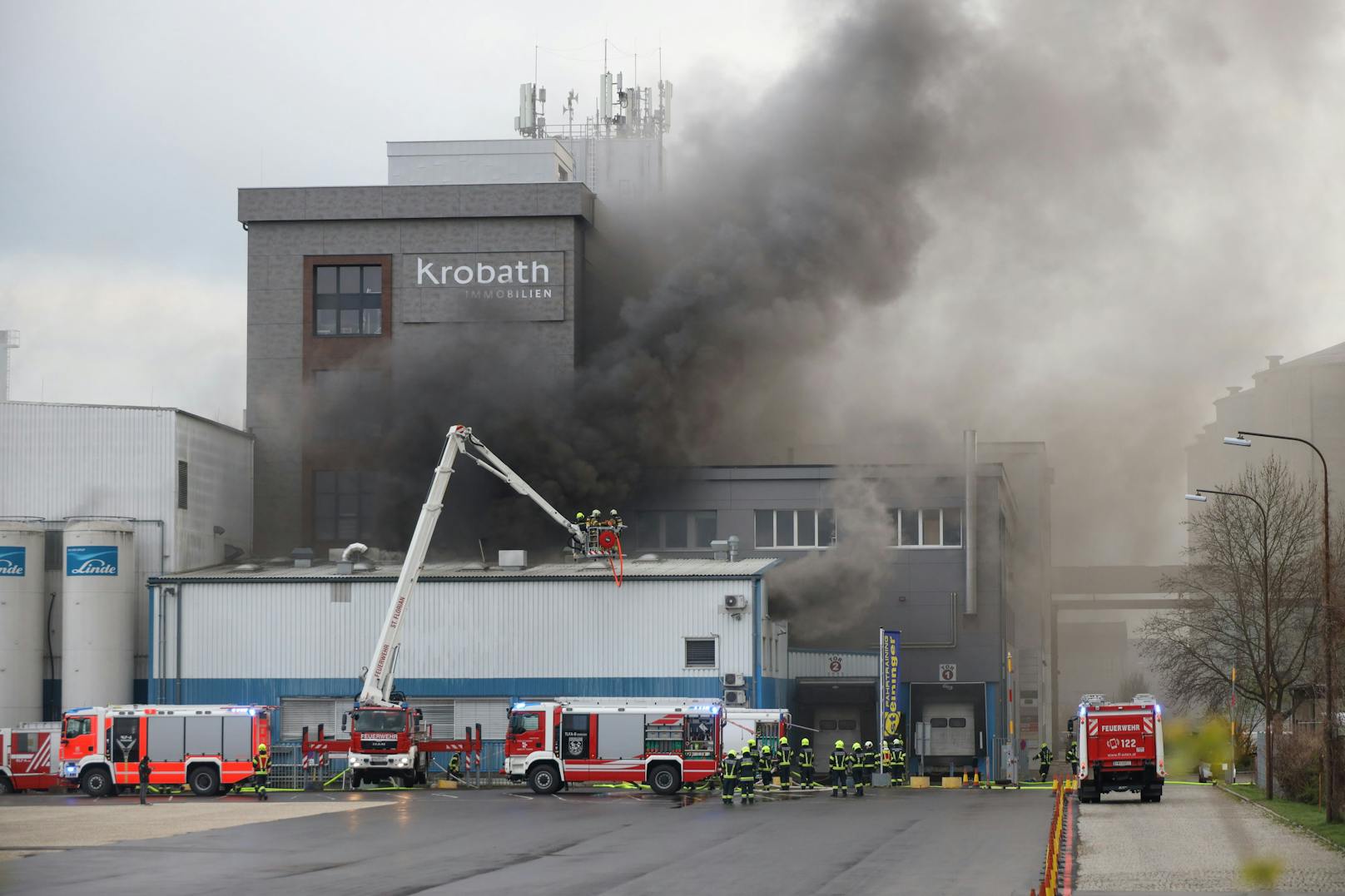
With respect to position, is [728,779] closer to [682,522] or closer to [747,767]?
[747,767]

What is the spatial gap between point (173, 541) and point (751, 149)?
27.3 m

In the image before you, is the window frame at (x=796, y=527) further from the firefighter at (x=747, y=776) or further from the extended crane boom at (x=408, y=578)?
the firefighter at (x=747, y=776)

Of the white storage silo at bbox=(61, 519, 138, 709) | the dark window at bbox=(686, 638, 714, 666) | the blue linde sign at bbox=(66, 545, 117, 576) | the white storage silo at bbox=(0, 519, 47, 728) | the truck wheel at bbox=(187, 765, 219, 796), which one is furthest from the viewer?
the blue linde sign at bbox=(66, 545, 117, 576)

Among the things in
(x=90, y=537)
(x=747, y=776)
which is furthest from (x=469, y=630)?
(x=747, y=776)

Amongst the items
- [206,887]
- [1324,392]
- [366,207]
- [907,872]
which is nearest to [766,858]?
[907,872]

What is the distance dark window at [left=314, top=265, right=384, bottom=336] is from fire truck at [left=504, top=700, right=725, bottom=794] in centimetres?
2967

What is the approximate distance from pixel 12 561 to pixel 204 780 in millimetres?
14418

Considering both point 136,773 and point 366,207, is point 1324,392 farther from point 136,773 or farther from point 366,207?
point 136,773

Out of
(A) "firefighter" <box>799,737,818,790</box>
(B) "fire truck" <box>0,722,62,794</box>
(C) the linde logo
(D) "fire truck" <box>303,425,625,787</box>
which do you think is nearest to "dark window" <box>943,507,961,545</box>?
(D) "fire truck" <box>303,425,625,787</box>

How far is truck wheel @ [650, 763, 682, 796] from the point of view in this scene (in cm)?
4291

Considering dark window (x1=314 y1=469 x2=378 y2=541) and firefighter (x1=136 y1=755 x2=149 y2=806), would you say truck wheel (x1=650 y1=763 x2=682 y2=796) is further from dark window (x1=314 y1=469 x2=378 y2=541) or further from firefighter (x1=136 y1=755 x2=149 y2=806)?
dark window (x1=314 y1=469 x2=378 y2=541)

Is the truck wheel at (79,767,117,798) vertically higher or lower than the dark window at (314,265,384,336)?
lower

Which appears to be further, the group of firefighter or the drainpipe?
the drainpipe

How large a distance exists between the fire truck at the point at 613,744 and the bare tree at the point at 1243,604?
2070cm
